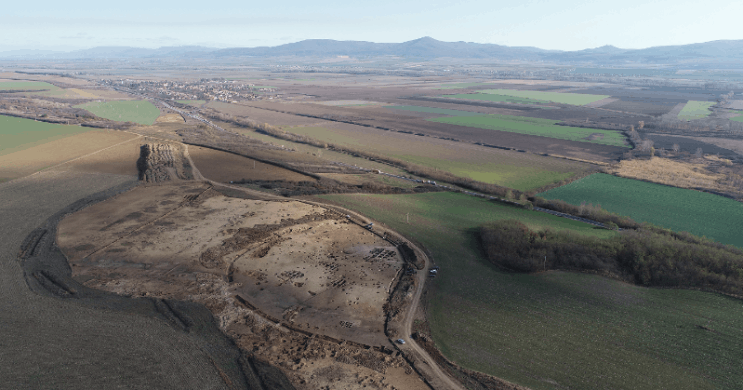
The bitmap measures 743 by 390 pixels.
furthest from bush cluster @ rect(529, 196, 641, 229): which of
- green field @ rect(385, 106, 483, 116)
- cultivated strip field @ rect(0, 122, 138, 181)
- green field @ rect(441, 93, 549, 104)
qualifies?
green field @ rect(441, 93, 549, 104)

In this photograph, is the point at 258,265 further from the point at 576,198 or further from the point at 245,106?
the point at 245,106

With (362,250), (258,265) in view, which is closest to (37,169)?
(258,265)

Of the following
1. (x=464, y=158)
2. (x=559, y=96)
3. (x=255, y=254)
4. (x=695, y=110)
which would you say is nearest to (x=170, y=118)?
(x=464, y=158)

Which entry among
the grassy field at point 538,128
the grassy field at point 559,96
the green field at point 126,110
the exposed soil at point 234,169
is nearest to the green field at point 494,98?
the grassy field at point 559,96

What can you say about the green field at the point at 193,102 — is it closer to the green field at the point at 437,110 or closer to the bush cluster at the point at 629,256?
the green field at the point at 437,110

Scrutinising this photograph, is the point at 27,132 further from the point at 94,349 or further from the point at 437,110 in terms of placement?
the point at 437,110
